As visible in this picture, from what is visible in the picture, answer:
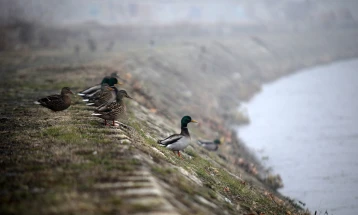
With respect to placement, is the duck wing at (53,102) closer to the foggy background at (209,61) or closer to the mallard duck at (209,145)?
the foggy background at (209,61)

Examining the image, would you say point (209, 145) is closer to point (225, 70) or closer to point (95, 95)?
point (95, 95)

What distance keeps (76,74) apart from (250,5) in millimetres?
Result: 97431

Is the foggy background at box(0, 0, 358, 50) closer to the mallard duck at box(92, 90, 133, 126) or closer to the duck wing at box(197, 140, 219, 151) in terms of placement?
the duck wing at box(197, 140, 219, 151)

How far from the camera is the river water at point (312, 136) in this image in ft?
61.4

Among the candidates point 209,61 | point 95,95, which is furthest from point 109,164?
point 209,61

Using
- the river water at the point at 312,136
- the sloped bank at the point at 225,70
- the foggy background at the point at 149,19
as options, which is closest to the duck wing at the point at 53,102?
the sloped bank at the point at 225,70

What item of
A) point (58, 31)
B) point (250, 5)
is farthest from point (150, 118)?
point (250, 5)

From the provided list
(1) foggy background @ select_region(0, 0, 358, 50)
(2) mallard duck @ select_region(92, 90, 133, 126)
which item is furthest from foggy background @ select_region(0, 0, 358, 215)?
(2) mallard duck @ select_region(92, 90, 133, 126)

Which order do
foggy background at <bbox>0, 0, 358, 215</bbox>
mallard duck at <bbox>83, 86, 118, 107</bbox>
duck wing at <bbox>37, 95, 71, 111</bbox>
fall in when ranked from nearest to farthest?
duck wing at <bbox>37, 95, 71, 111</bbox> < mallard duck at <bbox>83, 86, 118, 107</bbox> < foggy background at <bbox>0, 0, 358, 215</bbox>

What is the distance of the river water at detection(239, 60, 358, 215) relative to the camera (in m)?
18.7

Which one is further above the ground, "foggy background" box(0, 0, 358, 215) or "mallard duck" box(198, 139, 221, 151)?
"foggy background" box(0, 0, 358, 215)

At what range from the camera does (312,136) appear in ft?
91.6

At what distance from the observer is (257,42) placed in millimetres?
68625

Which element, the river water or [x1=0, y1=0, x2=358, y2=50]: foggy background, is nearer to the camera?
the river water
